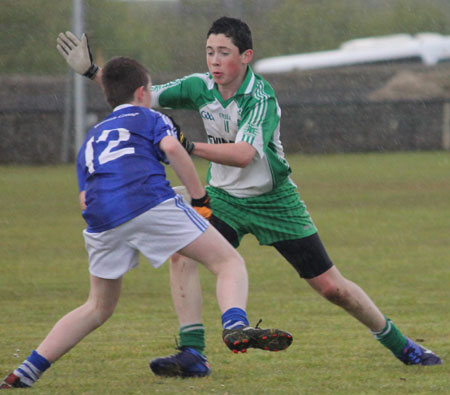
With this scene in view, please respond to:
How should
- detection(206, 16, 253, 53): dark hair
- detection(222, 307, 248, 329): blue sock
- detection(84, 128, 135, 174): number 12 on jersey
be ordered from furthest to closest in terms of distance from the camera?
detection(206, 16, 253, 53): dark hair → detection(84, 128, 135, 174): number 12 on jersey → detection(222, 307, 248, 329): blue sock

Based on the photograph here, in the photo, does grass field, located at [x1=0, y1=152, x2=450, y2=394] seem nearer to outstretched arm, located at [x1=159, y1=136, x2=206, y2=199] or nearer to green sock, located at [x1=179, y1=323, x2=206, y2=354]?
green sock, located at [x1=179, y1=323, x2=206, y2=354]

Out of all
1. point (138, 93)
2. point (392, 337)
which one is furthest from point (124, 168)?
point (392, 337)

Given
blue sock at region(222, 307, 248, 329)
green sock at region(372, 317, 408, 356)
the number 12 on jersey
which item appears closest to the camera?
blue sock at region(222, 307, 248, 329)

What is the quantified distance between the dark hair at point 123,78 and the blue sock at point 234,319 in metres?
1.12

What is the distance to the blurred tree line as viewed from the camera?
123 feet

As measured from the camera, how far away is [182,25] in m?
53.5

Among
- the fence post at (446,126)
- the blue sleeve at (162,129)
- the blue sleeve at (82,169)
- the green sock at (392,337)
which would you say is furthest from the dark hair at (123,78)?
the fence post at (446,126)

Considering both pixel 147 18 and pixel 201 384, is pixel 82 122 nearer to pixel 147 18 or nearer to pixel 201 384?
pixel 201 384

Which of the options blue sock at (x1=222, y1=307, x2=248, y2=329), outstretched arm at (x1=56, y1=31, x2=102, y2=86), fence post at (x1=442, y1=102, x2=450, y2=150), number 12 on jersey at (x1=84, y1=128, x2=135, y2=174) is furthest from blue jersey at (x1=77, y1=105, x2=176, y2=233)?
fence post at (x1=442, y1=102, x2=450, y2=150)

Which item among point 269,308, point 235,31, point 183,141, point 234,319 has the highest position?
point 235,31

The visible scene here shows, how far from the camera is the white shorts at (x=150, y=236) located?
4.60 meters

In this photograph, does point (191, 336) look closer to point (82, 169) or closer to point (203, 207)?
point (203, 207)

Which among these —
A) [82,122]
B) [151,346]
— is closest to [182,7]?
[82,122]

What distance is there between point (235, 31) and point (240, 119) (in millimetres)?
468
